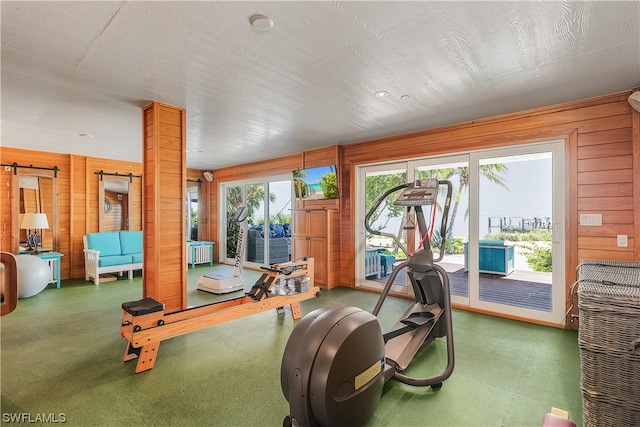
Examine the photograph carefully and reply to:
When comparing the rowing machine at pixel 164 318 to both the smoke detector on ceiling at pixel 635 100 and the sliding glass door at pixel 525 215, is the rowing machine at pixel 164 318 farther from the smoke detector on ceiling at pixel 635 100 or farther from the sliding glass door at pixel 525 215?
the smoke detector on ceiling at pixel 635 100

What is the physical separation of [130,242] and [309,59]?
5804 millimetres

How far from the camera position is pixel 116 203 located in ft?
23.1

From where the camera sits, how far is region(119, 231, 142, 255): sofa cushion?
6325mm

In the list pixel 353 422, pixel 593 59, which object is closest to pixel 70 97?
pixel 353 422

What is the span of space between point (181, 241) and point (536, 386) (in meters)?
3.54

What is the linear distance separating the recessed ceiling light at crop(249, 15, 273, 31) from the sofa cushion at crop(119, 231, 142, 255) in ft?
19.2

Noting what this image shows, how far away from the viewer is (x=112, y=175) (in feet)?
22.1

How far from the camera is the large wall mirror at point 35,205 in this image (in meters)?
5.62

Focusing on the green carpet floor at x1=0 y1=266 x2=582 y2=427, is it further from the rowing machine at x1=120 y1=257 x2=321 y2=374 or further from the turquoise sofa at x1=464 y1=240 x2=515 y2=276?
the turquoise sofa at x1=464 y1=240 x2=515 y2=276

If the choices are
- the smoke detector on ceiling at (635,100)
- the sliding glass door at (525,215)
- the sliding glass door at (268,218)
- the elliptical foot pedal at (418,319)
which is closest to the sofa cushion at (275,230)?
the sliding glass door at (268,218)

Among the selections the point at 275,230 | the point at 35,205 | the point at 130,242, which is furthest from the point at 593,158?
the point at 35,205

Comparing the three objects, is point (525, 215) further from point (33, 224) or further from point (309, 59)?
point (33, 224)

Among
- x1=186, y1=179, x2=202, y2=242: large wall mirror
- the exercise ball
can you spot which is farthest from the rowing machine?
x1=186, y1=179, x2=202, y2=242: large wall mirror

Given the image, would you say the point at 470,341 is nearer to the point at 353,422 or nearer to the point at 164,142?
the point at 353,422
